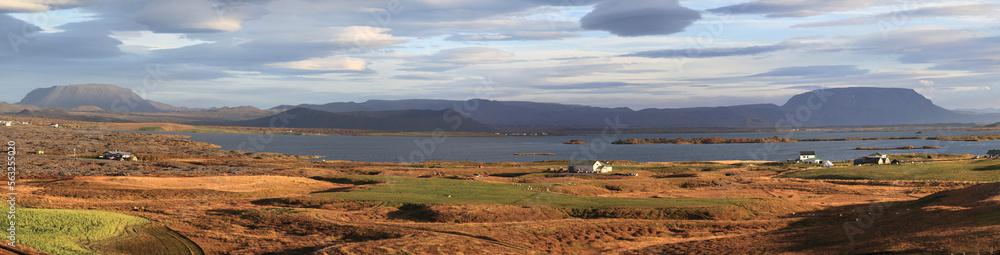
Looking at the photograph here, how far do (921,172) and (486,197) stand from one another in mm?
44533

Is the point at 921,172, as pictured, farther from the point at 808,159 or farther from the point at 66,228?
the point at 66,228

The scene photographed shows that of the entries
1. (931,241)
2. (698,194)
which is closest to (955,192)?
(698,194)

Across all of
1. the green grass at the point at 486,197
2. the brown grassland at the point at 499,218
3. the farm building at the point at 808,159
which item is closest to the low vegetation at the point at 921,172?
the brown grassland at the point at 499,218

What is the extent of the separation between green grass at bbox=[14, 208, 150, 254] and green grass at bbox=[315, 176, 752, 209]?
12304mm

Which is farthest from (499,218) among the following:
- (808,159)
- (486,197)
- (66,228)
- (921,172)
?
(808,159)

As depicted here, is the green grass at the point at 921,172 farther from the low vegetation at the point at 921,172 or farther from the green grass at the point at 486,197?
the green grass at the point at 486,197

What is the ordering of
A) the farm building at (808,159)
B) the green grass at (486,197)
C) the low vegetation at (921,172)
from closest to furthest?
the green grass at (486,197) → the low vegetation at (921,172) → the farm building at (808,159)

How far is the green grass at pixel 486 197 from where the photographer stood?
3225 centimetres

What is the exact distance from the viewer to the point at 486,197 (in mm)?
35688

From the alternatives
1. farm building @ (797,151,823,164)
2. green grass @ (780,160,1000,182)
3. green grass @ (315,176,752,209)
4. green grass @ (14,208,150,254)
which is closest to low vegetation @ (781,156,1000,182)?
green grass @ (780,160,1000,182)

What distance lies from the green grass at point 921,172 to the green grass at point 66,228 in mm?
58430

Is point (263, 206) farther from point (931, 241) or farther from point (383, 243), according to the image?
point (931, 241)

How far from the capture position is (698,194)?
45.5 metres

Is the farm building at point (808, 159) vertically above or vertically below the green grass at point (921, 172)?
below
